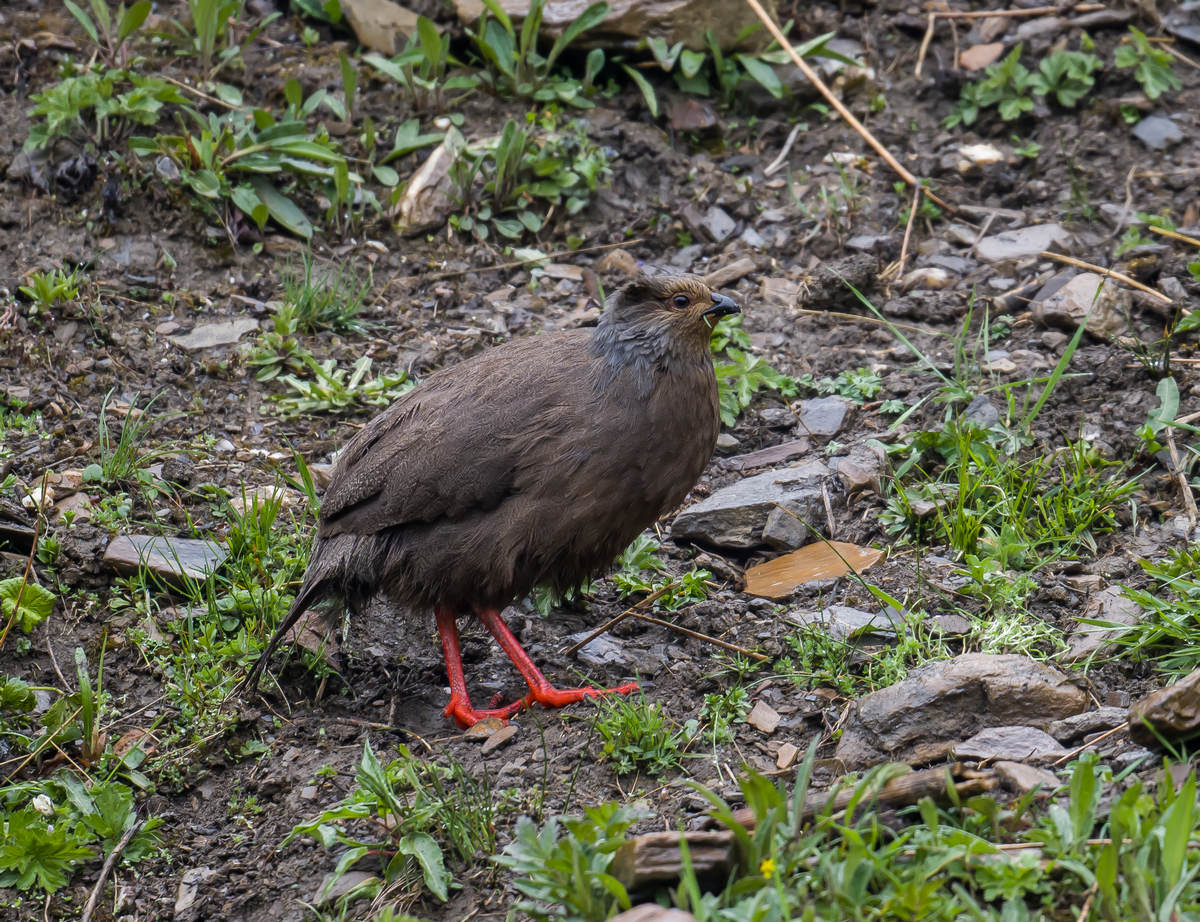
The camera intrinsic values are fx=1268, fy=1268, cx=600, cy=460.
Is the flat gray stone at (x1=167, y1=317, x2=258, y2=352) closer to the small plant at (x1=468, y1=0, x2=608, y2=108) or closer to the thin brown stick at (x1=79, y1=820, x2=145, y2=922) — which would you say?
the small plant at (x1=468, y1=0, x2=608, y2=108)

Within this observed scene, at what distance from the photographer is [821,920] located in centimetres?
300

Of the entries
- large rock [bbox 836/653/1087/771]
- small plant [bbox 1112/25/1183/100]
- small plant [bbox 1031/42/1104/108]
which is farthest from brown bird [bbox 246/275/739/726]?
small plant [bbox 1112/25/1183/100]

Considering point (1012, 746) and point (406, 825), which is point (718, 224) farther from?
point (406, 825)

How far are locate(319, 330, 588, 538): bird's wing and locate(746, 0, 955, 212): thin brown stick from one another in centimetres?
317

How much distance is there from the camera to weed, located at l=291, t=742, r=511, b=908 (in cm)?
380

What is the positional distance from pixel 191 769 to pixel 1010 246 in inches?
196

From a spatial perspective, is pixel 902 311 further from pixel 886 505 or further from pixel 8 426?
pixel 8 426

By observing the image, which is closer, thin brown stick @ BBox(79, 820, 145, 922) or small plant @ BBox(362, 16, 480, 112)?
thin brown stick @ BBox(79, 820, 145, 922)

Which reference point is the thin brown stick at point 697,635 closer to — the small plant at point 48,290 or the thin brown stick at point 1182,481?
the thin brown stick at point 1182,481

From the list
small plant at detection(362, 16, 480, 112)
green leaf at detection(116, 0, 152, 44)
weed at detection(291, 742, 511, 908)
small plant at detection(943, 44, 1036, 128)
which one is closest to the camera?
weed at detection(291, 742, 511, 908)

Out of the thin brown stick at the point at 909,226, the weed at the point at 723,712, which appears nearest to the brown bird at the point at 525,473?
the weed at the point at 723,712

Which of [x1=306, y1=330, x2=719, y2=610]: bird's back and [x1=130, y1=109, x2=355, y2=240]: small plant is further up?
[x1=130, y1=109, x2=355, y2=240]: small plant

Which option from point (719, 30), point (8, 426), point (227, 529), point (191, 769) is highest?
point (719, 30)

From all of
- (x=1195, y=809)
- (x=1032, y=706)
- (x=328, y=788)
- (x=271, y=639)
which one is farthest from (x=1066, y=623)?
(x=271, y=639)
